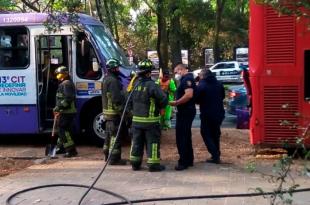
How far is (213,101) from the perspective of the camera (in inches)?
368

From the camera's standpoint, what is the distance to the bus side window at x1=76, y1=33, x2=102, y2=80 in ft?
38.0

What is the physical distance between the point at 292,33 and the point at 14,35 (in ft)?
19.3

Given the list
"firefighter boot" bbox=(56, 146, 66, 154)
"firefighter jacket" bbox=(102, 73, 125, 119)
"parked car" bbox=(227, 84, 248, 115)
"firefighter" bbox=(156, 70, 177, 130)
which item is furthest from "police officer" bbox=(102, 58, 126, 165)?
"parked car" bbox=(227, 84, 248, 115)

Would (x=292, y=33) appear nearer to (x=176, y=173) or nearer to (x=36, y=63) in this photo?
(x=176, y=173)

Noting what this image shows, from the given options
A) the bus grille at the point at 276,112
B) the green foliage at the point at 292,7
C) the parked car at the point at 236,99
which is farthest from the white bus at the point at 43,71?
the green foliage at the point at 292,7

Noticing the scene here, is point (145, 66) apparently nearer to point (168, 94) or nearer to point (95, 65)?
point (95, 65)

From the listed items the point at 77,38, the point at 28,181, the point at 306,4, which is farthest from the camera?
the point at 77,38

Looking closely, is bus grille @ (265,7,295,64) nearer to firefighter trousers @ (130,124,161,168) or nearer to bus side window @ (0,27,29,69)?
firefighter trousers @ (130,124,161,168)

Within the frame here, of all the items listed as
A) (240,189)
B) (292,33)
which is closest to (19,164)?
(240,189)

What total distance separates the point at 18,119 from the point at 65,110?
161 centimetres

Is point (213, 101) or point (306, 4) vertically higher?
point (306, 4)

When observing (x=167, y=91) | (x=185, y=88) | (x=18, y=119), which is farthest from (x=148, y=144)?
(x=167, y=91)

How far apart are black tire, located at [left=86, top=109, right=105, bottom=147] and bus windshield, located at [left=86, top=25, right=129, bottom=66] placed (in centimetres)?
119

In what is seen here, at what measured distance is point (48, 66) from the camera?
1195 centimetres
